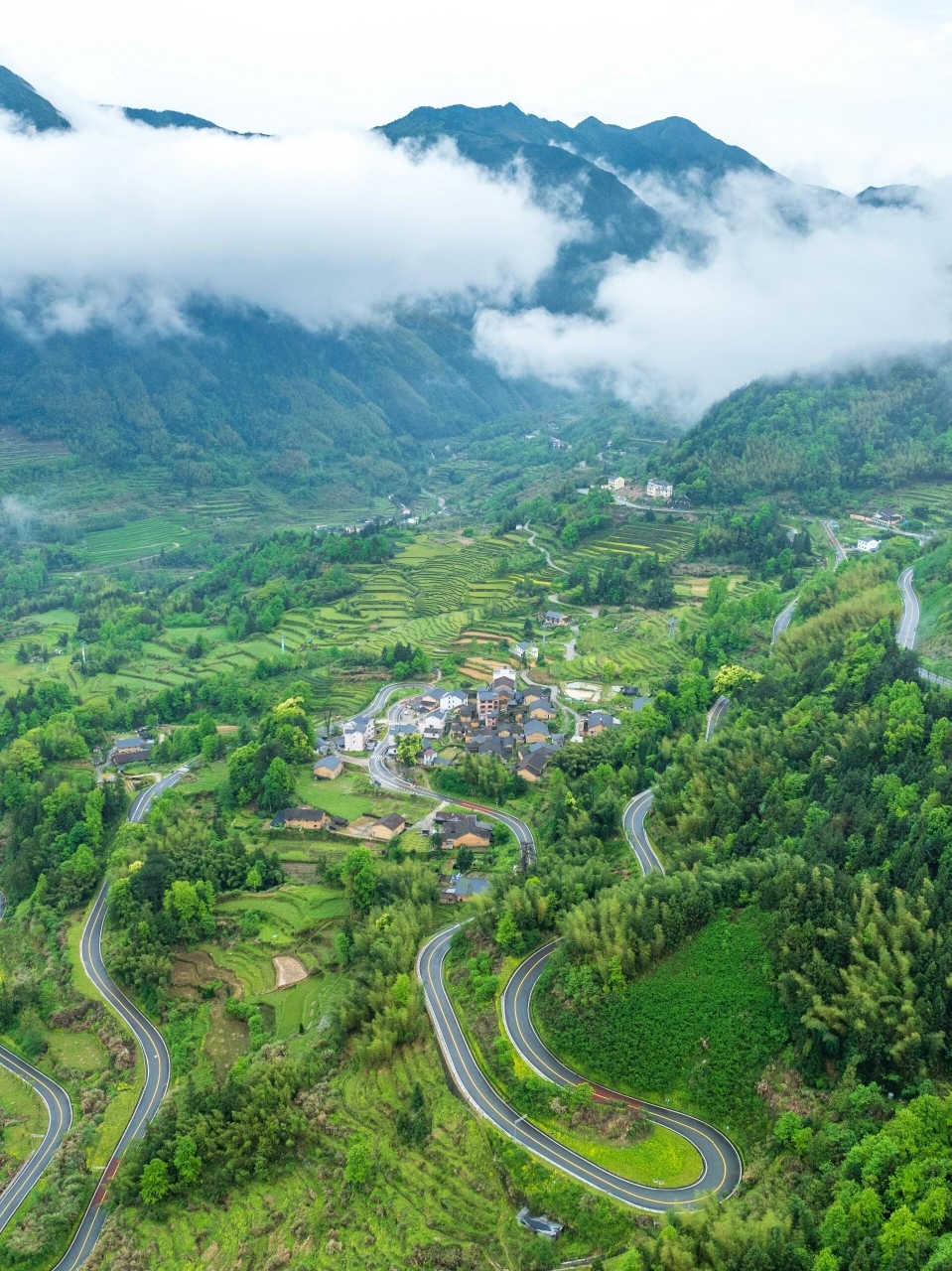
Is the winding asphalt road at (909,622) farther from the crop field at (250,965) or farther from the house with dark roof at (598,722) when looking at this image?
the crop field at (250,965)

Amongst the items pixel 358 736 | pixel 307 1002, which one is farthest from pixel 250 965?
pixel 358 736

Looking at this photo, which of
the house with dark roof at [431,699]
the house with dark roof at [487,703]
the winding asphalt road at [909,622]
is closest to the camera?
the winding asphalt road at [909,622]

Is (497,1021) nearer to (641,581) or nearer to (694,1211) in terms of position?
(694,1211)

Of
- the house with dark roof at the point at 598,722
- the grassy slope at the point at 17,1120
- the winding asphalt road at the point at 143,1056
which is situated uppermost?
the house with dark roof at the point at 598,722

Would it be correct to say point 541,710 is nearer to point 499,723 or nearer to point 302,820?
point 499,723

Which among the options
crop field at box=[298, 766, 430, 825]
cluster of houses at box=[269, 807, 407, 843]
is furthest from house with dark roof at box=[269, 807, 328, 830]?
crop field at box=[298, 766, 430, 825]

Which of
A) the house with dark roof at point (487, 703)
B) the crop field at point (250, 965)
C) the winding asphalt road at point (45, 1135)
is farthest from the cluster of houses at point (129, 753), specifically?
the winding asphalt road at point (45, 1135)
